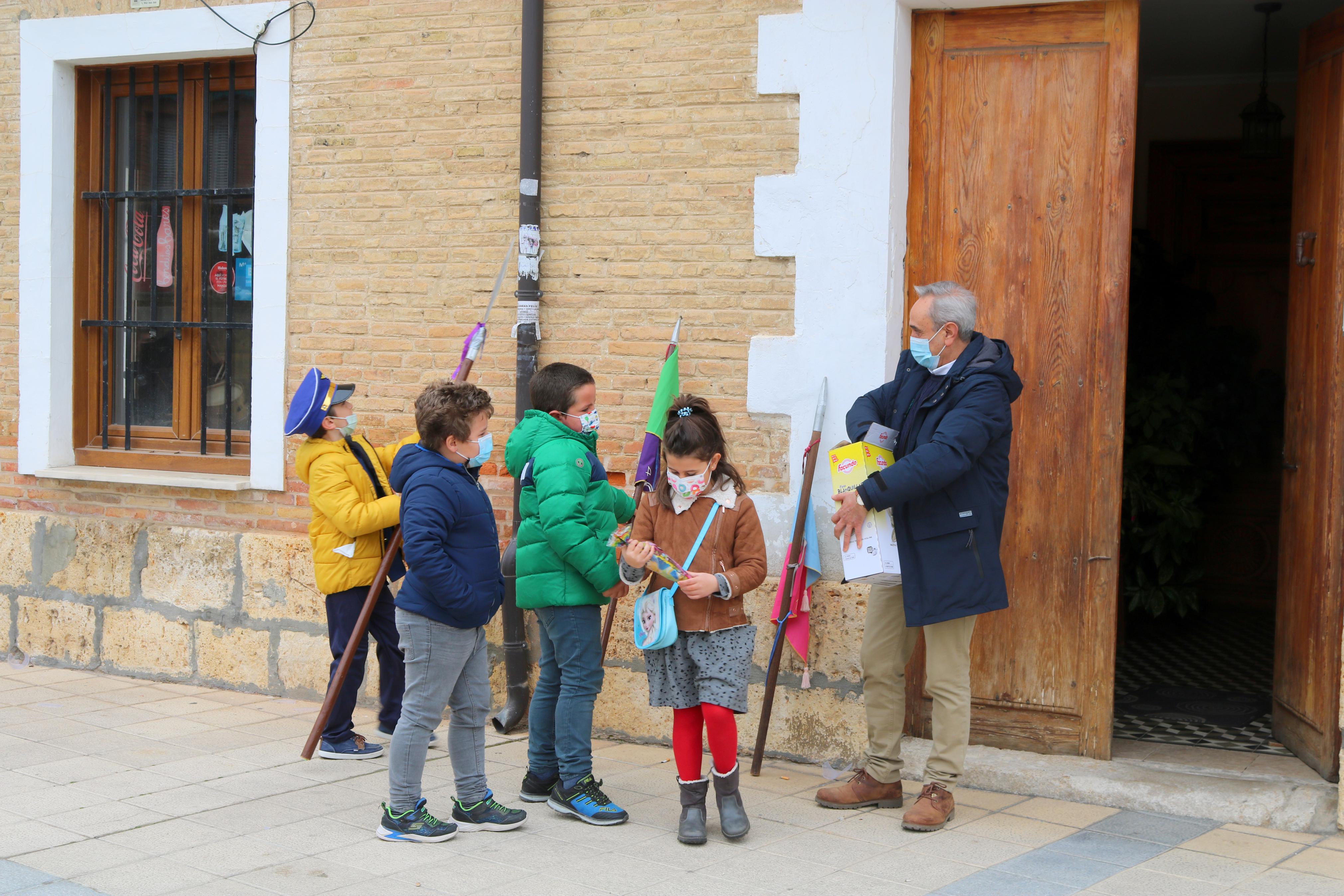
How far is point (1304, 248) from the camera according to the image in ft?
16.6

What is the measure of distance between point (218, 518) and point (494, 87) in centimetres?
251

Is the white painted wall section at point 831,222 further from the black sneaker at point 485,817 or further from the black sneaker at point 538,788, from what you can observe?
the black sneaker at point 485,817

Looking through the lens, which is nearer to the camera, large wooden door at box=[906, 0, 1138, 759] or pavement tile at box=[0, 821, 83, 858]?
pavement tile at box=[0, 821, 83, 858]

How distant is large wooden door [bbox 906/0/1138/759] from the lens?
4902mm

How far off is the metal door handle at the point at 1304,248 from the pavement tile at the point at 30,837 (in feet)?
15.9

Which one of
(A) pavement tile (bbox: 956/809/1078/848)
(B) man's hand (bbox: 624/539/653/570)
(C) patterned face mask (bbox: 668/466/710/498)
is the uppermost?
(C) patterned face mask (bbox: 668/466/710/498)

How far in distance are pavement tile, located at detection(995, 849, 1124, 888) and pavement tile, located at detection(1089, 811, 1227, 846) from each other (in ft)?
1.16

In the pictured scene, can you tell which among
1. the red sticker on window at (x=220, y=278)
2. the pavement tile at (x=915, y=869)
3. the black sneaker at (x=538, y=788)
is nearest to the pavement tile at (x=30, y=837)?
the black sneaker at (x=538, y=788)

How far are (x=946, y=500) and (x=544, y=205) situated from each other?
2358 millimetres

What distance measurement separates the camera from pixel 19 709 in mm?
5988

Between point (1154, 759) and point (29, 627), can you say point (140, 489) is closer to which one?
point (29, 627)

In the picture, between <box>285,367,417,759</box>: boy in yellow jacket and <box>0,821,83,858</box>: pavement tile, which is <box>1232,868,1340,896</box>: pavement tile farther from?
<box>0,821,83,858</box>: pavement tile

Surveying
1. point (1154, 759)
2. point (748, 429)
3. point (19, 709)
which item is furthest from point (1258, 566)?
point (19, 709)

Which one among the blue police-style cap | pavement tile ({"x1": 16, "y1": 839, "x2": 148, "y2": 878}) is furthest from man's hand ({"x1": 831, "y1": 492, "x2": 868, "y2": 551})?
pavement tile ({"x1": 16, "y1": 839, "x2": 148, "y2": 878})
